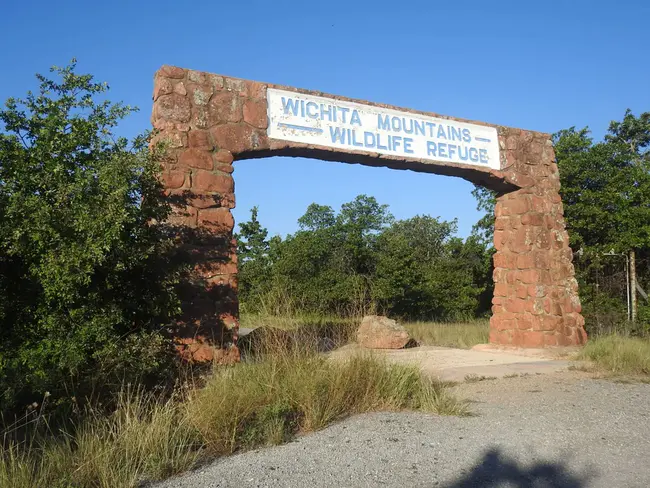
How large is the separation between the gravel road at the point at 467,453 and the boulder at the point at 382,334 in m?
5.57

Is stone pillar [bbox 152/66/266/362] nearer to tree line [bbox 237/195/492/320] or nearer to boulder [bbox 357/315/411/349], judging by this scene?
boulder [bbox 357/315/411/349]

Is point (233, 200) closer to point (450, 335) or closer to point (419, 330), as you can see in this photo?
point (450, 335)

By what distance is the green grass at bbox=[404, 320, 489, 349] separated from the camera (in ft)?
39.4

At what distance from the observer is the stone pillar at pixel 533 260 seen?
1034 cm

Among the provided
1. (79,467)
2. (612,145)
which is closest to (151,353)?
(79,467)

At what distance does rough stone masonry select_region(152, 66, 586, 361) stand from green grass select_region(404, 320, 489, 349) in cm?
122

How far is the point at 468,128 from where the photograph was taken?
10.0 metres

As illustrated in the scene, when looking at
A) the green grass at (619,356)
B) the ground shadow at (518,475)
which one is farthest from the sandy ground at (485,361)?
the ground shadow at (518,475)

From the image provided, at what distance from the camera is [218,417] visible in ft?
14.3

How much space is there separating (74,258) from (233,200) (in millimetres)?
3162

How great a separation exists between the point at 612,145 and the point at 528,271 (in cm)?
787

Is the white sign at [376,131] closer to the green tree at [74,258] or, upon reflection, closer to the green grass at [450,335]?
the green tree at [74,258]

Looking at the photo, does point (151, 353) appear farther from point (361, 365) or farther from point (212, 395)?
point (361, 365)

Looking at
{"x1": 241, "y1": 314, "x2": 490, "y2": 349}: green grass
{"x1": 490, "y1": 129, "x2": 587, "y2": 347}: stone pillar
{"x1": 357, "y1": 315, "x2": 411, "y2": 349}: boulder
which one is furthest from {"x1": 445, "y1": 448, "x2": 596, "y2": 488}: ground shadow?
{"x1": 357, "y1": 315, "x2": 411, "y2": 349}: boulder
